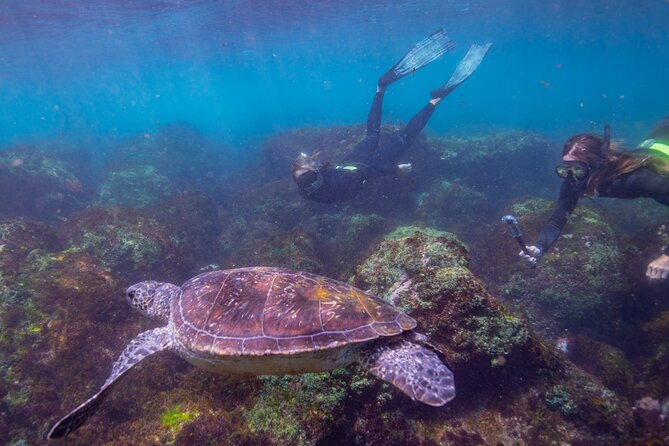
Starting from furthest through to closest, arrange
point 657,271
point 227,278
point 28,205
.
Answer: point 28,205
point 657,271
point 227,278

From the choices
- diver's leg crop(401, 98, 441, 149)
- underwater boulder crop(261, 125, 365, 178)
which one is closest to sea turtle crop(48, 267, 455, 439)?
diver's leg crop(401, 98, 441, 149)

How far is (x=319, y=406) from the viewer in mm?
3695

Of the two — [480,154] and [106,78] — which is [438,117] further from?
[106,78]

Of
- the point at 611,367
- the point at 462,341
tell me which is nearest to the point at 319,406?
the point at 462,341

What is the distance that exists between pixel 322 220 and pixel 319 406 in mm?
9751

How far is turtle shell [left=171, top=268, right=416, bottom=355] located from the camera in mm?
3605

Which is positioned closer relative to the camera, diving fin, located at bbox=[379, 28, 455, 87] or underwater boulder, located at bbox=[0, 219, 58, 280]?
underwater boulder, located at bbox=[0, 219, 58, 280]

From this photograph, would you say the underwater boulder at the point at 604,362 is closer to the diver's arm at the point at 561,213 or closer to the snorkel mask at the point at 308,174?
the diver's arm at the point at 561,213

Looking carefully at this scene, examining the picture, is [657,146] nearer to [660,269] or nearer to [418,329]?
[660,269]

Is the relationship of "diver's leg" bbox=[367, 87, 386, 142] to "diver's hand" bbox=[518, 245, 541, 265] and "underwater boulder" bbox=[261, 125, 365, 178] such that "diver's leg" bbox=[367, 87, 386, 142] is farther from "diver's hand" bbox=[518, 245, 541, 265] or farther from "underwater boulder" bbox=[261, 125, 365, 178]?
"diver's hand" bbox=[518, 245, 541, 265]

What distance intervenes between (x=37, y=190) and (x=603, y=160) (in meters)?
23.9

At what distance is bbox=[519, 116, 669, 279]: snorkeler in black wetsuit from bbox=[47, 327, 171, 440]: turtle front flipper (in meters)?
5.82

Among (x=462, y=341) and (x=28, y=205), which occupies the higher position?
(x=462, y=341)

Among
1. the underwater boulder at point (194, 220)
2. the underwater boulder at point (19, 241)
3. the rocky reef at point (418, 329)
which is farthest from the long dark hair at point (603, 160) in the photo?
the underwater boulder at point (194, 220)
